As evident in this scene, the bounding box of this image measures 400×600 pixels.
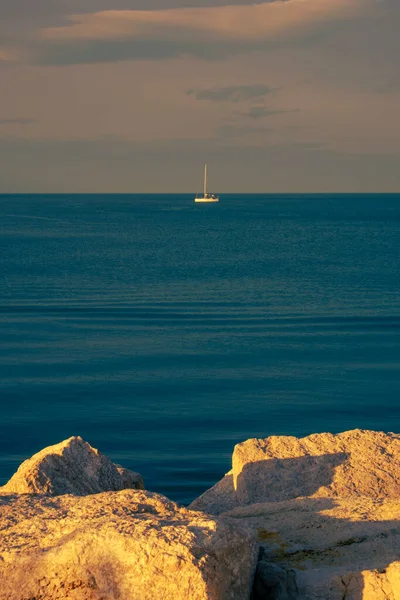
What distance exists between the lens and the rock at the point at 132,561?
18.6ft

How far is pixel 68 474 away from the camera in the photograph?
8.88 m

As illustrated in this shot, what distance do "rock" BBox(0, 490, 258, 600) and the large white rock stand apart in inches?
20.5

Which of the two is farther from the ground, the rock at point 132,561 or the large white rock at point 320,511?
the rock at point 132,561

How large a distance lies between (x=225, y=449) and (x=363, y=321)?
2022 centimetres

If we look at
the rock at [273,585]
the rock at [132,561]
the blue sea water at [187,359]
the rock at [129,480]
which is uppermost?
the rock at [132,561]

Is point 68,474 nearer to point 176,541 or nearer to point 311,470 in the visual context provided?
point 311,470

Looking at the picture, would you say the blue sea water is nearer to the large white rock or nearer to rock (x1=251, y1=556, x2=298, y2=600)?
the large white rock

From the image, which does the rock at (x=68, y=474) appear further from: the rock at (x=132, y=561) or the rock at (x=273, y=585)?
the rock at (x=273, y=585)

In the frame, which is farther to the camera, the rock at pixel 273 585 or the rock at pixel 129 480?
the rock at pixel 129 480

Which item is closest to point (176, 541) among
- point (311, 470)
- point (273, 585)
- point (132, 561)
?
point (132, 561)

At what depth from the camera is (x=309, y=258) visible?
76500 millimetres

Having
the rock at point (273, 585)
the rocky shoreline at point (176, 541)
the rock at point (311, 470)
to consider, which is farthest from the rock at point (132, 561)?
the rock at point (311, 470)

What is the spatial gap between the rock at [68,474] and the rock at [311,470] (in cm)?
138

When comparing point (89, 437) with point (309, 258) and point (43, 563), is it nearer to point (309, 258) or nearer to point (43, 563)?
point (43, 563)
